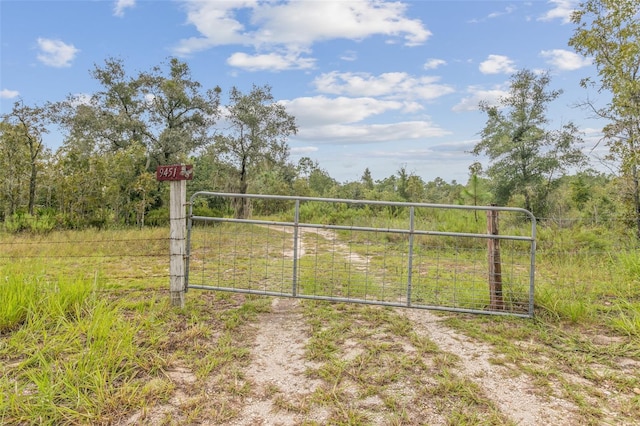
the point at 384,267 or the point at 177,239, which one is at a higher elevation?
the point at 177,239

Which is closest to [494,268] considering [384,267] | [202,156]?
[384,267]

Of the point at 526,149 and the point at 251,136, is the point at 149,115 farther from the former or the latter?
the point at 526,149

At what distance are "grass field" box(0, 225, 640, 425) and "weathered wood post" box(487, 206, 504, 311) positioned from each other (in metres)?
0.23

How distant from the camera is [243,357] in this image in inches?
106

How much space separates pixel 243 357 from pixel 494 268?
8.55 ft

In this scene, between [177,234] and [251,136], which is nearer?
[177,234]

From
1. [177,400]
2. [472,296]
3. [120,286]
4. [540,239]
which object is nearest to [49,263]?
[120,286]

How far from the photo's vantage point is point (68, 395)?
2117 mm

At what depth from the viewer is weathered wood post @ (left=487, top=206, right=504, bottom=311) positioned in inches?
144

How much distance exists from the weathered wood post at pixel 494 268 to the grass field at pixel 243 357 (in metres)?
0.23

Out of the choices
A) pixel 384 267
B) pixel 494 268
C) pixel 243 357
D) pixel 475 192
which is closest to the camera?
pixel 243 357

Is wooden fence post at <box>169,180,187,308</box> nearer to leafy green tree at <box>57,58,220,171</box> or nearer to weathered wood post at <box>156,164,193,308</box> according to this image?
weathered wood post at <box>156,164,193,308</box>

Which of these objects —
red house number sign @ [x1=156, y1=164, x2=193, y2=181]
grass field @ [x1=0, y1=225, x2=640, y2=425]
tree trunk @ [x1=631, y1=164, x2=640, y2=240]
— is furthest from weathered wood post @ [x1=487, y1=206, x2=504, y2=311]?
tree trunk @ [x1=631, y1=164, x2=640, y2=240]

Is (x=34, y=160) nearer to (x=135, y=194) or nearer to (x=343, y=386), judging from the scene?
(x=135, y=194)
